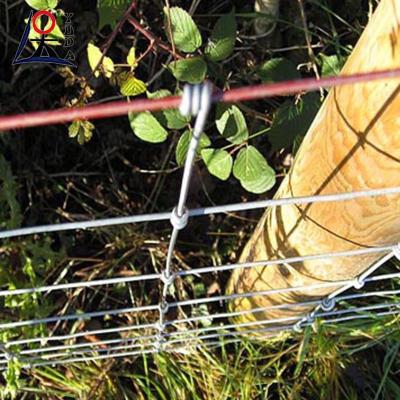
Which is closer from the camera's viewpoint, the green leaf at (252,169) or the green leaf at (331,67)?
the green leaf at (252,169)

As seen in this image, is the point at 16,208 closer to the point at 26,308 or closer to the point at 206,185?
the point at 26,308

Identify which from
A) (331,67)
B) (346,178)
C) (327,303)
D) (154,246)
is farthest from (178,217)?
(154,246)

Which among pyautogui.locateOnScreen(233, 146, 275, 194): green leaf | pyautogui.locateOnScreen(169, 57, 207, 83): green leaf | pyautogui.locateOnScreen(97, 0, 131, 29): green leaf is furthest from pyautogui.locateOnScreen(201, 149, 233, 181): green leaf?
pyautogui.locateOnScreen(97, 0, 131, 29): green leaf

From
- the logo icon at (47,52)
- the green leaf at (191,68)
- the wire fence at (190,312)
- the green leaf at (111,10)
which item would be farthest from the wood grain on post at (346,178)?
the logo icon at (47,52)

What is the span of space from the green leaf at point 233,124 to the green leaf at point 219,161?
0.03 metres

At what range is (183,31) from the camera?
3.05 ft

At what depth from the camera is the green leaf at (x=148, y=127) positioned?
0.97m

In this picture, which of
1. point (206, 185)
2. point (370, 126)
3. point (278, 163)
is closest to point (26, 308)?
point (206, 185)

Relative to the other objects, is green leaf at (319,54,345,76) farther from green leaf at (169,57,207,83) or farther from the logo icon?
the logo icon

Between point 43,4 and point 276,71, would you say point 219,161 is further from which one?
point 43,4

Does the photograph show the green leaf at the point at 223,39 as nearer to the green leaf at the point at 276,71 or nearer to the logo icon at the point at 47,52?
the green leaf at the point at 276,71

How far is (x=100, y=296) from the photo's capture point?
1.55 meters

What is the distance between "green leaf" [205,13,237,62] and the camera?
96cm

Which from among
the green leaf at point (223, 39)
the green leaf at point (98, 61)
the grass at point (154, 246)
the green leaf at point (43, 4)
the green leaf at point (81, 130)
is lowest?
the grass at point (154, 246)
